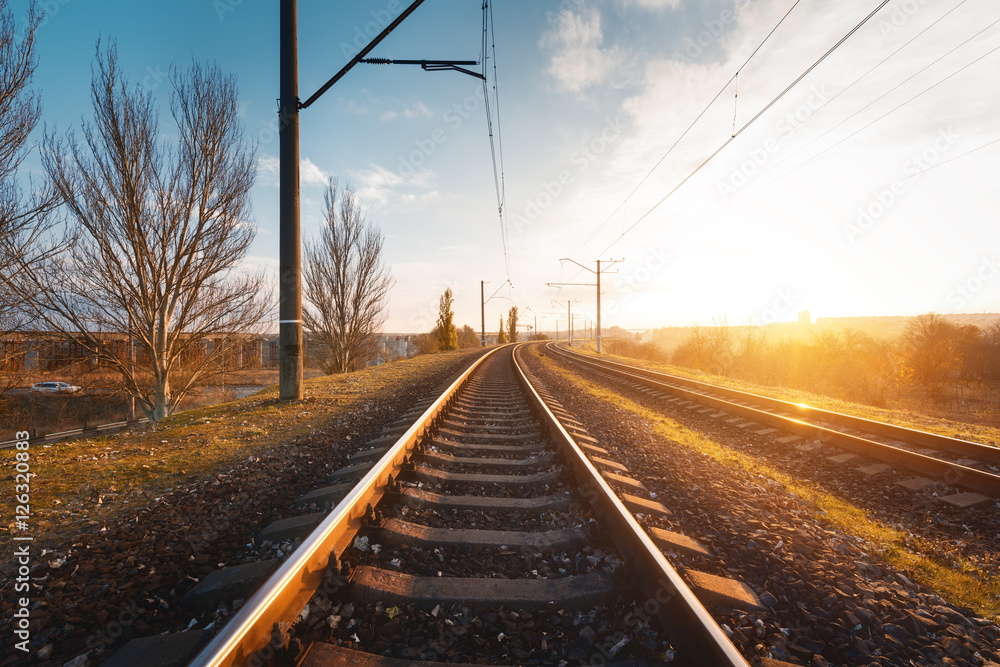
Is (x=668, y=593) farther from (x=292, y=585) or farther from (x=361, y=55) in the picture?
(x=361, y=55)

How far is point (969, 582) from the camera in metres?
2.38

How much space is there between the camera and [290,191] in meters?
6.68

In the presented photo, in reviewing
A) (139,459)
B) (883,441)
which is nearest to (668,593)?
(139,459)

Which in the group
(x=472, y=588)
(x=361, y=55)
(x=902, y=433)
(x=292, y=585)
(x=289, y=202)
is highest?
(x=361, y=55)

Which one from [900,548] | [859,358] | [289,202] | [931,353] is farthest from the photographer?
[931,353]

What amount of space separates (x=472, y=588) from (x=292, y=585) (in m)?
0.78

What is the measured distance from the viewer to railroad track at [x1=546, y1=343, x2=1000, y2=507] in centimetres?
371

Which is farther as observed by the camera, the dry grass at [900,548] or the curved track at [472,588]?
the dry grass at [900,548]

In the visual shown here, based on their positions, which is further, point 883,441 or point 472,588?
point 883,441

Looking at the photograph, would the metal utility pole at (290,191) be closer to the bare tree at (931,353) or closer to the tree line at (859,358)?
the tree line at (859,358)

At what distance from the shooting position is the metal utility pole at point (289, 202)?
6645mm

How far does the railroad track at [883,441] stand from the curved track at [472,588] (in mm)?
3495

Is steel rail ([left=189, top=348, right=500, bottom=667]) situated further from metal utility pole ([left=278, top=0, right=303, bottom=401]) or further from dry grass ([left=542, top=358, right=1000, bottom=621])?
metal utility pole ([left=278, top=0, right=303, bottom=401])

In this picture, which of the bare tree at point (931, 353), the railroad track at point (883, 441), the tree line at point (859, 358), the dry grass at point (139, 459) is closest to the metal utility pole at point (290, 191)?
the dry grass at point (139, 459)
